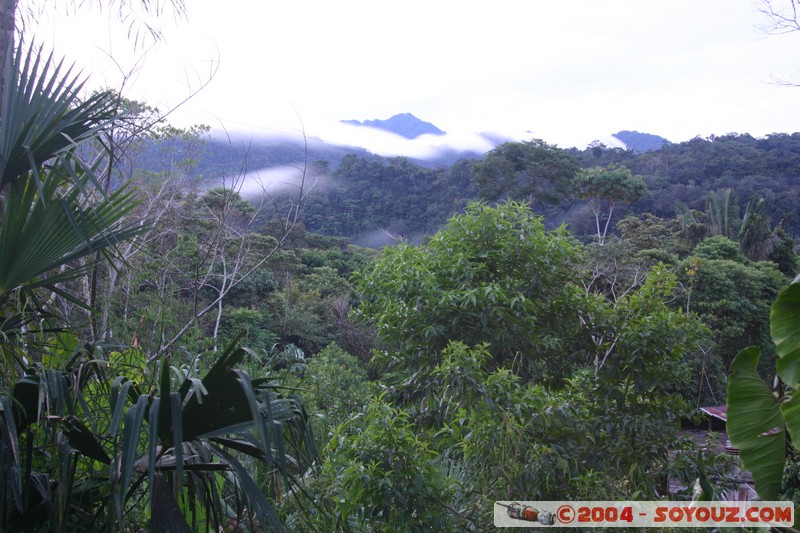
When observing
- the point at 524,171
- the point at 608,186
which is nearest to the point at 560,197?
the point at 524,171

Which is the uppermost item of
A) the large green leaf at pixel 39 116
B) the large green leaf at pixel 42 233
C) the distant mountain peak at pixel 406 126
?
the distant mountain peak at pixel 406 126

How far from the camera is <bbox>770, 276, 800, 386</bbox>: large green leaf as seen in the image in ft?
6.05

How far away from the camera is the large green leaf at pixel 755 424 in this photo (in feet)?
6.48

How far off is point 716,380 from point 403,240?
11.5 meters

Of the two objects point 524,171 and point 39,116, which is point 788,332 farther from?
point 524,171

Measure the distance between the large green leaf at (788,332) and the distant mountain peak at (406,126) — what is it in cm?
5881

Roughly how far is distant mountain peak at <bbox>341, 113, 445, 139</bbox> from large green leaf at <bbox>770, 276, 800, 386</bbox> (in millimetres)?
58812

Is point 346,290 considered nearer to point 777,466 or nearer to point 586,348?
point 586,348

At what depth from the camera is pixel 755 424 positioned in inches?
78.9

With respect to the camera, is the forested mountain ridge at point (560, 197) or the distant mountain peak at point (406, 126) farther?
the distant mountain peak at point (406, 126)

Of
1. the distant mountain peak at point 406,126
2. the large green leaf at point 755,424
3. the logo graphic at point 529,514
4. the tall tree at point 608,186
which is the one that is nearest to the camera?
the large green leaf at point 755,424

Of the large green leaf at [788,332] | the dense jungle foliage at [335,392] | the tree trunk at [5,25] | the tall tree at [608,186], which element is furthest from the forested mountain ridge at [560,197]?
the large green leaf at [788,332]

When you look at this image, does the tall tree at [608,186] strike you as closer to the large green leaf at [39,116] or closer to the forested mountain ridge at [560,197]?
the forested mountain ridge at [560,197]

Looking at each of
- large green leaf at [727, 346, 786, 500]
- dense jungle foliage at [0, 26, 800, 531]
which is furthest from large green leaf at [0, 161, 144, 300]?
large green leaf at [727, 346, 786, 500]
